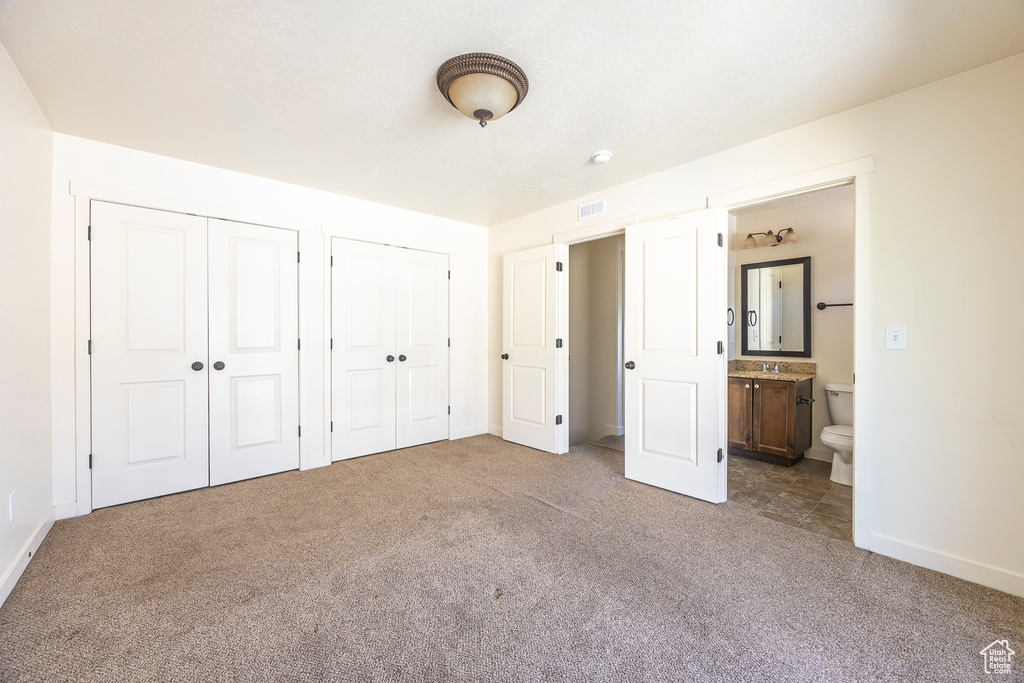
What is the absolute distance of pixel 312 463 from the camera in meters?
3.47

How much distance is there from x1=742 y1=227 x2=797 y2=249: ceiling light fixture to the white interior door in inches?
75.6

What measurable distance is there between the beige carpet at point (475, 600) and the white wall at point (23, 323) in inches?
9.7

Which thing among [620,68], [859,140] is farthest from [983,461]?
[620,68]

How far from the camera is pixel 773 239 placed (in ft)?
13.1

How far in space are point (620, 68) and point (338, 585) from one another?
109 inches

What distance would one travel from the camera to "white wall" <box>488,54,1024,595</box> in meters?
1.84

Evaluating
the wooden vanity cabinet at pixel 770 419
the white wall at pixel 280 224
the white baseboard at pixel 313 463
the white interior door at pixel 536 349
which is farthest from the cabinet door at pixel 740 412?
the white baseboard at pixel 313 463

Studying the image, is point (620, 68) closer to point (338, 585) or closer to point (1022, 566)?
point (338, 585)

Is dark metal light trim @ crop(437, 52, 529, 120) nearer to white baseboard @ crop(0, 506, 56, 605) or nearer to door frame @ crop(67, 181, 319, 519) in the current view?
door frame @ crop(67, 181, 319, 519)

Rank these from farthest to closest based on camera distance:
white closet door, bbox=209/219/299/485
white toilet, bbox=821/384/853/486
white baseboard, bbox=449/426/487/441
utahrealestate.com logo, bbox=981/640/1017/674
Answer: white baseboard, bbox=449/426/487/441, white toilet, bbox=821/384/853/486, white closet door, bbox=209/219/299/485, utahrealestate.com logo, bbox=981/640/1017/674

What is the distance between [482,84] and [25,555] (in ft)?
10.4

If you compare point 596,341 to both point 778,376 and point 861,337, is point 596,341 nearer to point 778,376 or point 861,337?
point 778,376

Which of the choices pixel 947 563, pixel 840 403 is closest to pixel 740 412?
pixel 840 403

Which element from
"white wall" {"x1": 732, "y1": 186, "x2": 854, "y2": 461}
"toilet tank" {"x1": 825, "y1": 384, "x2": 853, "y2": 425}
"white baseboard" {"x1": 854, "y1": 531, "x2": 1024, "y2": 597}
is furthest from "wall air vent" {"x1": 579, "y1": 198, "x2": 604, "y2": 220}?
"white baseboard" {"x1": 854, "y1": 531, "x2": 1024, "y2": 597}
